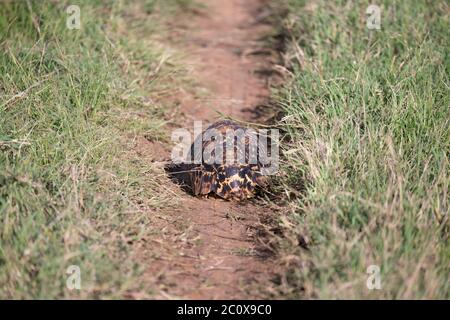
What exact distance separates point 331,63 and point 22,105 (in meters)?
2.30

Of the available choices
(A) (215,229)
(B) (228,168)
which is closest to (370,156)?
(B) (228,168)

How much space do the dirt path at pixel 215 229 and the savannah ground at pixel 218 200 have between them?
0.04 ft

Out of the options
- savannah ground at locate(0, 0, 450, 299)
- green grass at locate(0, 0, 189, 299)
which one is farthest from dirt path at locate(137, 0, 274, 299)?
green grass at locate(0, 0, 189, 299)

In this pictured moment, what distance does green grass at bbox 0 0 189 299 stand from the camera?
3.32m

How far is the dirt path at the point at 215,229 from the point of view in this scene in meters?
3.52

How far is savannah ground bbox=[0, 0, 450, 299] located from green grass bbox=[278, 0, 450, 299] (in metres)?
0.01

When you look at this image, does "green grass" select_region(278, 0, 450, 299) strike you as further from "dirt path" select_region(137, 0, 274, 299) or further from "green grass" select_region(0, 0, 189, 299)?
"green grass" select_region(0, 0, 189, 299)

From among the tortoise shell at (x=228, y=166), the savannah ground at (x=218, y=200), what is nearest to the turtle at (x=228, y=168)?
the tortoise shell at (x=228, y=166)

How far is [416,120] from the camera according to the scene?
13.9 ft

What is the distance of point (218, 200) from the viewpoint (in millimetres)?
4406

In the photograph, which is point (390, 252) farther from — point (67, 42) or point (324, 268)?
point (67, 42)

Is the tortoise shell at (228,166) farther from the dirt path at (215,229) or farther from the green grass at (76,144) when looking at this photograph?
the green grass at (76,144)

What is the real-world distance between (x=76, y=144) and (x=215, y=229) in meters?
1.01

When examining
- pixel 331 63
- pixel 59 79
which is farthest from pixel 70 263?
pixel 331 63
